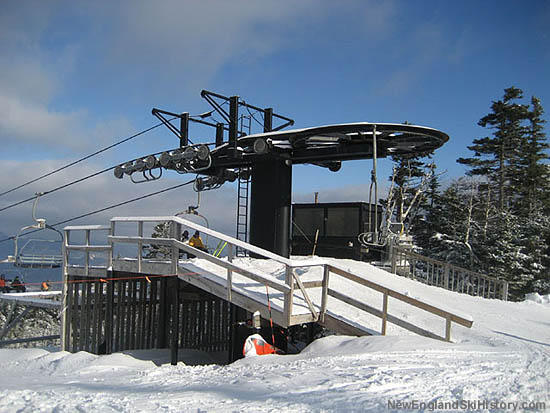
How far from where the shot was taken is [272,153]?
1266cm

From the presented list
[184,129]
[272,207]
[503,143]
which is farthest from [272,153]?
[503,143]

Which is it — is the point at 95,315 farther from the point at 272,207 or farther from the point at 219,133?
the point at 219,133

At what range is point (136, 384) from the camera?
6004mm

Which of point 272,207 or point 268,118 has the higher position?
point 268,118

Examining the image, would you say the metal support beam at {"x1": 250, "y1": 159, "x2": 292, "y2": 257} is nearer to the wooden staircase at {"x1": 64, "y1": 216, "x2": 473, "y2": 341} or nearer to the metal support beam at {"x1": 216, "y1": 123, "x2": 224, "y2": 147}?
the wooden staircase at {"x1": 64, "y1": 216, "x2": 473, "y2": 341}

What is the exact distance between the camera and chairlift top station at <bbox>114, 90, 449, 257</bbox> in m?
11.1

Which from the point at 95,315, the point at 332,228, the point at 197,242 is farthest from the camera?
the point at 332,228

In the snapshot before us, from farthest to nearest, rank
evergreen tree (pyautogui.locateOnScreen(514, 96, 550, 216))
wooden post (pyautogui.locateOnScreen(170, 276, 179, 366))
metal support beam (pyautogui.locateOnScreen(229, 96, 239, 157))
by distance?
evergreen tree (pyautogui.locateOnScreen(514, 96, 550, 216)) < metal support beam (pyautogui.locateOnScreen(229, 96, 239, 157)) < wooden post (pyautogui.locateOnScreen(170, 276, 179, 366))

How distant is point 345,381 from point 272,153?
8240 mm

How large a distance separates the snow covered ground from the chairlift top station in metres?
4.13

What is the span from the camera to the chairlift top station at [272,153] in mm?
11117

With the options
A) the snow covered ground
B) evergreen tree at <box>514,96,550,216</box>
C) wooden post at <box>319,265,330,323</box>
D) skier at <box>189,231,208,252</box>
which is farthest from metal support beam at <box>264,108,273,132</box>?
evergreen tree at <box>514,96,550,216</box>

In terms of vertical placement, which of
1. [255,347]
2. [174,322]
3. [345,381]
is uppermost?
[345,381]

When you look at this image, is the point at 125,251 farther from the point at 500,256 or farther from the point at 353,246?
the point at 500,256
